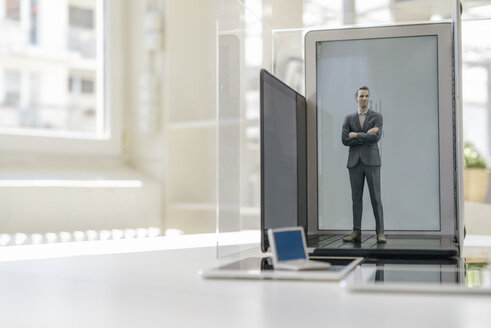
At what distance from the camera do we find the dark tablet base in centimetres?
81

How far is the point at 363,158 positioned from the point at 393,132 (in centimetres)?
6

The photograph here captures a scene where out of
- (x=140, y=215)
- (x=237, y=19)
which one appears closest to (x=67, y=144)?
(x=140, y=215)

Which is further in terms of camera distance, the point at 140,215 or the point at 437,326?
the point at 140,215

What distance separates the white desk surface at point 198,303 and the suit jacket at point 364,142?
0.89 ft

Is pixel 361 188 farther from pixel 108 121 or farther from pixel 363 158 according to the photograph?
pixel 108 121

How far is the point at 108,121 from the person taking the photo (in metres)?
3.14

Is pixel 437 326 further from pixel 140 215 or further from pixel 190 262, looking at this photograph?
pixel 140 215

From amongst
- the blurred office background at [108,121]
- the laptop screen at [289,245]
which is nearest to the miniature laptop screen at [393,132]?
the laptop screen at [289,245]

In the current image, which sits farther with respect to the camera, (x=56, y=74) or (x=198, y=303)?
(x=56, y=74)

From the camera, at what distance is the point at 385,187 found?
91 centimetres

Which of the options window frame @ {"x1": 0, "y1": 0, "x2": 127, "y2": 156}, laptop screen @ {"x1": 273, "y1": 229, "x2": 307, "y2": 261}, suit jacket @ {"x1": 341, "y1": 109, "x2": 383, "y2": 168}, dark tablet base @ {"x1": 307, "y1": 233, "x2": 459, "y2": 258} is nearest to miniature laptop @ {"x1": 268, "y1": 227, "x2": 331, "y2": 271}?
laptop screen @ {"x1": 273, "y1": 229, "x2": 307, "y2": 261}

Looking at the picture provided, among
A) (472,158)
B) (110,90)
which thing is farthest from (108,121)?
(472,158)

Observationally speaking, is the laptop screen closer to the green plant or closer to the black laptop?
the black laptop

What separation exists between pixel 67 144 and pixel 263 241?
91.0 inches
